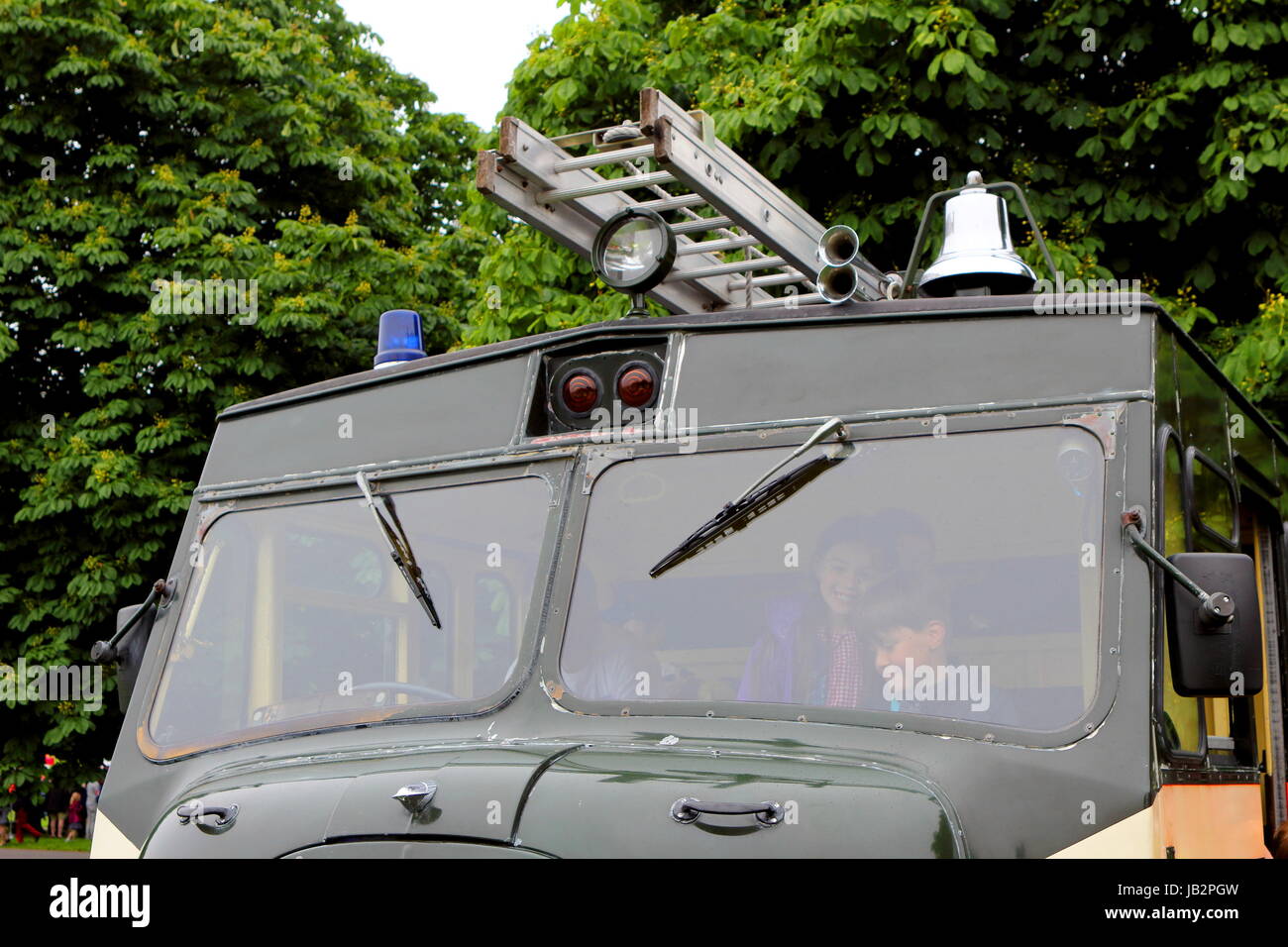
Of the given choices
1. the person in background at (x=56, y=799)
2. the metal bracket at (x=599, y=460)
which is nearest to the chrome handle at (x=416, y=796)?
the metal bracket at (x=599, y=460)

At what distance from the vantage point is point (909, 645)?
352 centimetres

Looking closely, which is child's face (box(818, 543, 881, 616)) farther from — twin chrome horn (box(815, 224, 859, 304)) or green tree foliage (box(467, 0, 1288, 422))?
green tree foliage (box(467, 0, 1288, 422))

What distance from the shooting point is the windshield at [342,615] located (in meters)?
3.95

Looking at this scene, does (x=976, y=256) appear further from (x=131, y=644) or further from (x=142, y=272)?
(x=142, y=272)

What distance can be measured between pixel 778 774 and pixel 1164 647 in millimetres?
877

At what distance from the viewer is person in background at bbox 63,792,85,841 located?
2372cm

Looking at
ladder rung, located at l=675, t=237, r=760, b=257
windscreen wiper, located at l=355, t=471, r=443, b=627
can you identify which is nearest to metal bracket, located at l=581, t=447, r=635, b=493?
windscreen wiper, located at l=355, t=471, r=443, b=627

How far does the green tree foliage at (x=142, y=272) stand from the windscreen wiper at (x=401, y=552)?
12667mm

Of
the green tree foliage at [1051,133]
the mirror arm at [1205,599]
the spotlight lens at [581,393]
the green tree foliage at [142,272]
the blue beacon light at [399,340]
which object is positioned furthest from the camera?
the green tree foliage at [142,272]

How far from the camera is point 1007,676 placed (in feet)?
11.2

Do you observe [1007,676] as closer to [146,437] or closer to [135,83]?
[146,437]

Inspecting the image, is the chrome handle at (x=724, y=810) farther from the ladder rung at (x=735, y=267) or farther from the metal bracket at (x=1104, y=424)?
the ladder rung at (x=735, y=267)
